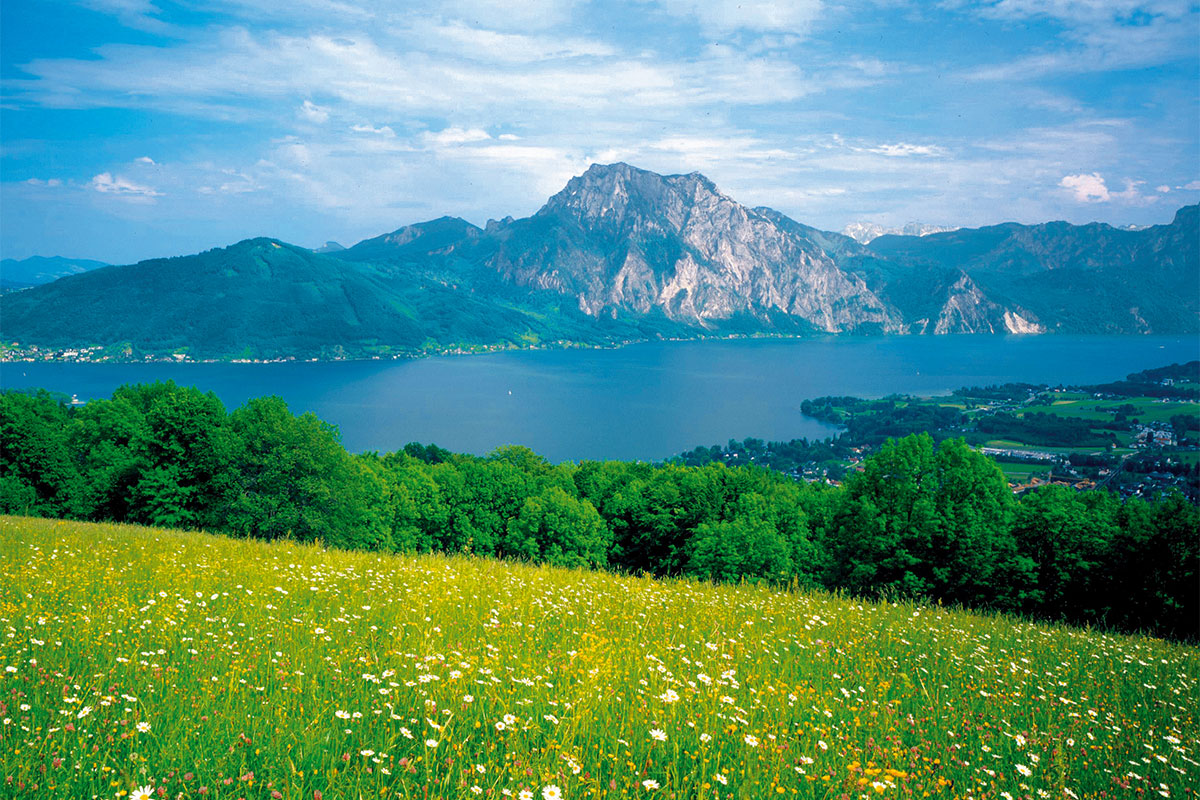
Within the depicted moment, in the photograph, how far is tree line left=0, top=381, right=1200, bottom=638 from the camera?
25.4 metres

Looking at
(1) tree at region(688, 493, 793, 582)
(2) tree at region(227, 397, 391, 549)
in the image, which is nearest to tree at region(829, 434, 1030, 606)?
(1) tree at region(688, 493, 793, 582)

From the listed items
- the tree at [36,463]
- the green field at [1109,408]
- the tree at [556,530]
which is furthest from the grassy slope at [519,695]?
the green field at [1109,408]

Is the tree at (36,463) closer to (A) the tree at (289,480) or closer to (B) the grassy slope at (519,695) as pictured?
(A) the tree at (289,480)

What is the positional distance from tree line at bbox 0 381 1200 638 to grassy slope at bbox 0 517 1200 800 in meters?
12.5

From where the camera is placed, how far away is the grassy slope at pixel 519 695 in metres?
3.97

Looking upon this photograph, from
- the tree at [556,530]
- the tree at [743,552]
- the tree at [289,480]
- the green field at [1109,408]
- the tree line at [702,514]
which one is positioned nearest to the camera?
the tree line at [702,514]

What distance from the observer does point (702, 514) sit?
38062 millimetres

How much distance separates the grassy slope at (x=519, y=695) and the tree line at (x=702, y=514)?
1246 centimetres

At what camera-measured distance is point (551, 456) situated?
127438 mm

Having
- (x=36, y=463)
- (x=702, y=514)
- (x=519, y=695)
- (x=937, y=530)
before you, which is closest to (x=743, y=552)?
(x=702, y=514)

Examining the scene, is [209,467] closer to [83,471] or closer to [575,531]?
[83,471]

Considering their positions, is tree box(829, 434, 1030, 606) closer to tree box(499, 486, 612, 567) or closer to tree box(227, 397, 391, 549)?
tree box(499, 486, 612, 567)

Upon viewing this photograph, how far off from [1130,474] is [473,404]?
146 m

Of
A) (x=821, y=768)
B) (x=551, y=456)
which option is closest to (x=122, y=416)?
(x=821, y=768)
